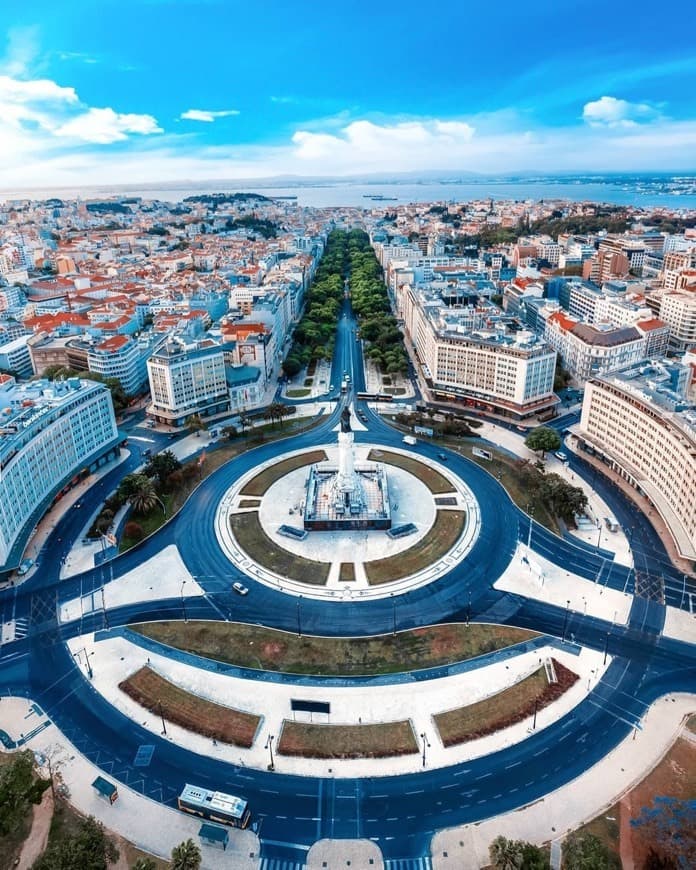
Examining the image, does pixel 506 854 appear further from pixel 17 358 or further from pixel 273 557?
pixel 17 358

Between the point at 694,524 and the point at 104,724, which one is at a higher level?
the point at 694,524

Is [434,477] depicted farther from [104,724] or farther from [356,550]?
[104,724]

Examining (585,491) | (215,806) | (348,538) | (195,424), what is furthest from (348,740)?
(195,424)

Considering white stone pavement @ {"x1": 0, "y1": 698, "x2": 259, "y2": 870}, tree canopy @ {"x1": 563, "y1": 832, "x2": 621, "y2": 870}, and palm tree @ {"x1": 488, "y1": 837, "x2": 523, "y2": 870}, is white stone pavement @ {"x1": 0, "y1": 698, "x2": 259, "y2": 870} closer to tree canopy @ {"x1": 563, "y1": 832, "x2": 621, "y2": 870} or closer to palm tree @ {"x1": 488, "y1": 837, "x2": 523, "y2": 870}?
palm tree @ {"x1": 488, "y1": 837, "x2": 523, "y2": 870}

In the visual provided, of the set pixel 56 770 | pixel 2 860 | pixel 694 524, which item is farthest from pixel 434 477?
pixel 2 860

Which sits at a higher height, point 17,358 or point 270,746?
point 17,358
